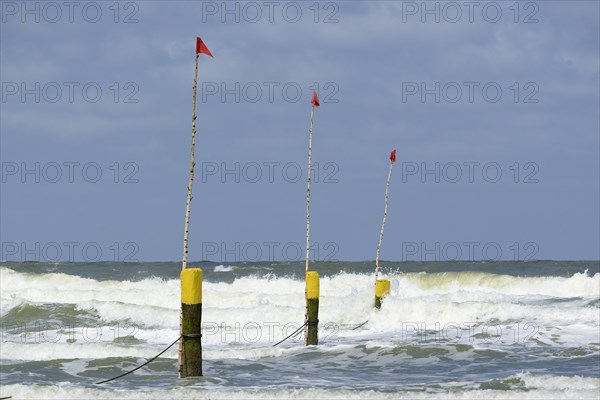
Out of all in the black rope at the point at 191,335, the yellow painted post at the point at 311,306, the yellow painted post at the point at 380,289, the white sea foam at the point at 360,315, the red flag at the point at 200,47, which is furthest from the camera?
the yellow painted post at the point at 380,289

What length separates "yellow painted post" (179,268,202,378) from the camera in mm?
15422

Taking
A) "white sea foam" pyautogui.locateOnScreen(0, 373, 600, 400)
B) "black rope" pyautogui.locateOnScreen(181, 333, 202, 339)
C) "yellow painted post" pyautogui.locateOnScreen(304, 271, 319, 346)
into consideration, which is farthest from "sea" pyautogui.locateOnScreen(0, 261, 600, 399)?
"black rope" pyautogui.locateOnScreen(181, 333, 202, 339)

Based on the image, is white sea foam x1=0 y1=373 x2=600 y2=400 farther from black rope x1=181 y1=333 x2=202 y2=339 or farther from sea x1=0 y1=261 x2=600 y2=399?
black rope x1=181 y1=333 x2=202 y2=339

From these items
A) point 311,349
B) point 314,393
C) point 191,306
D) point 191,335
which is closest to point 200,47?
point 191,306

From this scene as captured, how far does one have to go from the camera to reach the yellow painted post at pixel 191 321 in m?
15.4

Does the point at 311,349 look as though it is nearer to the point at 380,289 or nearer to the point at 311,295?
the point at 311,295

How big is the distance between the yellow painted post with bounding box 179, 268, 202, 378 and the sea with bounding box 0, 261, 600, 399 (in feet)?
1.02

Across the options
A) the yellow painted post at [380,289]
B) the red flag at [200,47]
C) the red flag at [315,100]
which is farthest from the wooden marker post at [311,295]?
the red flag at [200,47]

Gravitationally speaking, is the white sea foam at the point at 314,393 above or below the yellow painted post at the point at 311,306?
below

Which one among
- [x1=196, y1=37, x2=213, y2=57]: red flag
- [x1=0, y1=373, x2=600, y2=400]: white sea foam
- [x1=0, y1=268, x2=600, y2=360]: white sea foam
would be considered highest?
[x1=196, y1=37, x2=213, y2=57]: red flag

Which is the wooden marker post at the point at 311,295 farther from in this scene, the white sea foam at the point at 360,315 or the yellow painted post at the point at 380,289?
the yellow painted post at the point at 380,289

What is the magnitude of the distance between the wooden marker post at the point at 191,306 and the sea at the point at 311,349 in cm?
38

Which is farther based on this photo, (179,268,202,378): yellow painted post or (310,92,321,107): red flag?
(310,92,321,107): red flag

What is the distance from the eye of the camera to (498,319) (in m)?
27.8
